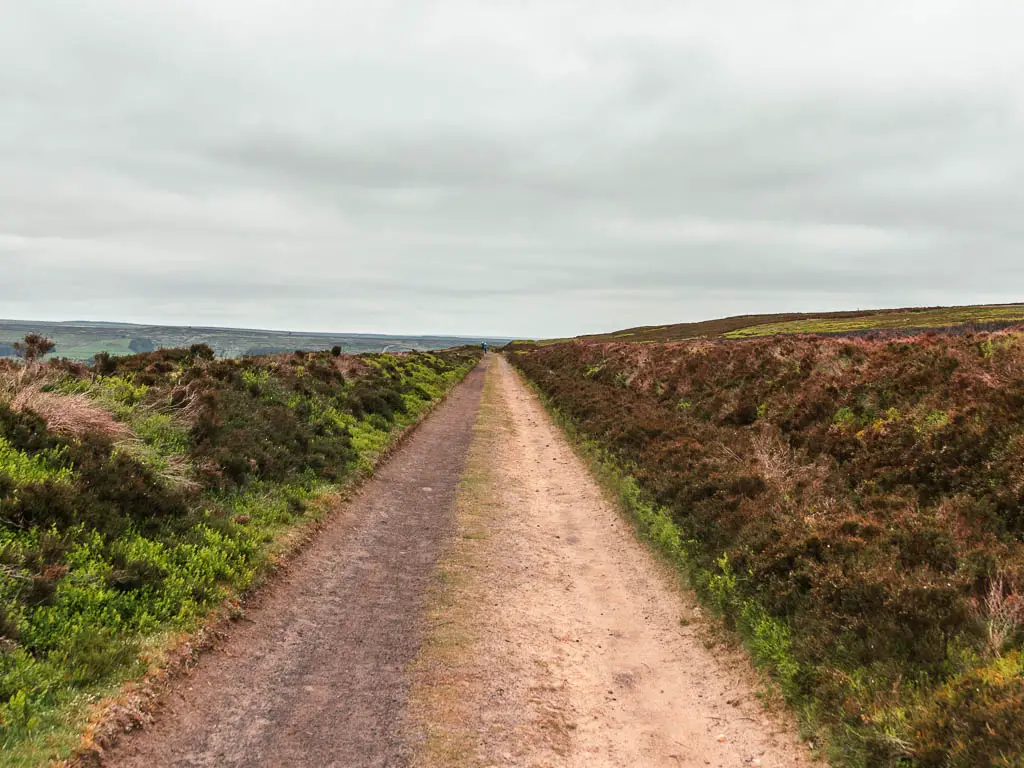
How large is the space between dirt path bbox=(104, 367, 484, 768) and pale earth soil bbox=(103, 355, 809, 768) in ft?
0.07

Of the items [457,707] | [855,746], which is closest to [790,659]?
[855,746]

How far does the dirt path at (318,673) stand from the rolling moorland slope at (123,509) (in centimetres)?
64

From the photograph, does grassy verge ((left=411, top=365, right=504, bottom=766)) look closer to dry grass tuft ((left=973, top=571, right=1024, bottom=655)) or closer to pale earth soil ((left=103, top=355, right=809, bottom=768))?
pale earth soil ((left=103, top=355, right=809, bottom=768))

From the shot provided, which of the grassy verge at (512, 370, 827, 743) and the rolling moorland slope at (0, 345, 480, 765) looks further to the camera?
the grassy verge at (512, 370, 827, 743)

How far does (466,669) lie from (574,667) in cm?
132

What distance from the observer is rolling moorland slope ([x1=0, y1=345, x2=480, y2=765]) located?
5.25 metres

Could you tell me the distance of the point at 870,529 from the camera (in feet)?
25.3

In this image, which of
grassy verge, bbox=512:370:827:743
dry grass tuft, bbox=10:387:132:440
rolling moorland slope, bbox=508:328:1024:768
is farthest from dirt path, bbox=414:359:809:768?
dry grass tuft, bbox=10:387:132:440

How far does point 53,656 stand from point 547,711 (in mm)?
4908

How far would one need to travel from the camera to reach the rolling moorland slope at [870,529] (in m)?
4.89

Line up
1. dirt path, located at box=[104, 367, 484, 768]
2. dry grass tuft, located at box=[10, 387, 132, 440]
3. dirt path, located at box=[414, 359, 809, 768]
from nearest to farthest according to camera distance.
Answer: dirt path, located at box=[104, 367, 484, 768]
dirt path, located at box=[414, 359, 809, 768]
dry grass tuft, located at box=[10, 387, 132, 440]

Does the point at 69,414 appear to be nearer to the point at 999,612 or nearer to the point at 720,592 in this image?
the point at 720,592

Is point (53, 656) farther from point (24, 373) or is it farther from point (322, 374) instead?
point (322, 374)

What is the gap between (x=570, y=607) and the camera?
26.4 ft
